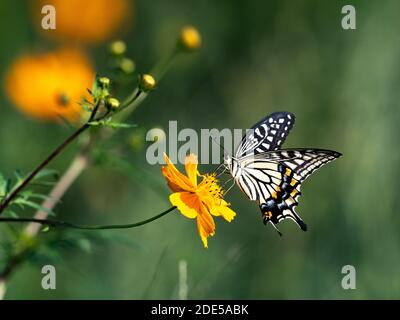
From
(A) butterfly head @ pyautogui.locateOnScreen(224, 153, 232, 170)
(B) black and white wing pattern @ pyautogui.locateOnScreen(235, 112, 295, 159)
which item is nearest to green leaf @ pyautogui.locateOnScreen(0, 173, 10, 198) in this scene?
(A) butterfly head @ pyautogui.locateOnScreen(224, 153, 232, 170)

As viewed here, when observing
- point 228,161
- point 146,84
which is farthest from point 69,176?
point 146,84

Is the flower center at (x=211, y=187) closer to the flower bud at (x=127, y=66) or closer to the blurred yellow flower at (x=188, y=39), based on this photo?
the flower bud at (x=127, y=66)

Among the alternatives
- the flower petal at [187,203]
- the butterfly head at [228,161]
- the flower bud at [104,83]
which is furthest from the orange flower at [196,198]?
the flower bud at [104,83]

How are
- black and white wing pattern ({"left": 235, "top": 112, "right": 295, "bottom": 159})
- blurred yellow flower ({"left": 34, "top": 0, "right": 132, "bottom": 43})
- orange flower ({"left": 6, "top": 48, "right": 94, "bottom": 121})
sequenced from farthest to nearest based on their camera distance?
blurred yellow flower ({"left": 34, "top": 0, "right": 132, "bottom": 43})
orange flower ({"left": 6, "top": 48, "right": 94, "bottom": 121})
black and white wing pattern ({"left": 235, "top": 112, "right": 295, "bottom": 159})

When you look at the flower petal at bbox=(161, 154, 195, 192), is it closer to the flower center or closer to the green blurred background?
the flower center

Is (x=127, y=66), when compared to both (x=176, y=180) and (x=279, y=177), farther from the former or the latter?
(x=279, y=177)
